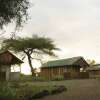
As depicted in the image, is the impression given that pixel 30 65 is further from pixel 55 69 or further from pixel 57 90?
pixel 57 90

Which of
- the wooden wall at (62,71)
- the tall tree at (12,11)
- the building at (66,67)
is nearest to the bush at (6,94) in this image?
the tall tree at (12,11)

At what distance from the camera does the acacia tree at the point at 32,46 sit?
54719 mm

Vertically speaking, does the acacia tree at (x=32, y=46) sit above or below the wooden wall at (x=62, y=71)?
above

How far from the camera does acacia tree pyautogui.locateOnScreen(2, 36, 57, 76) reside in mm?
54719

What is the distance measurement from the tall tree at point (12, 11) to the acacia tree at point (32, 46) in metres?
39.2

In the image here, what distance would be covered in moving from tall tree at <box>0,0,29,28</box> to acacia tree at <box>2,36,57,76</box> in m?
39.2

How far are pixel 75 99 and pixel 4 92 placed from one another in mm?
4054

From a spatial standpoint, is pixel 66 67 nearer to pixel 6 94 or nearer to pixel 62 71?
pixel 62 71

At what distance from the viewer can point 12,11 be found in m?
13.7

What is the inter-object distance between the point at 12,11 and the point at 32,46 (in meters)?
42.1

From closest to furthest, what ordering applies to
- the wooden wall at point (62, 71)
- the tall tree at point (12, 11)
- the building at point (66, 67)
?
the tall tree at point (12, 11), the wooden wall at point (62, 71), the building at point (66, 67)

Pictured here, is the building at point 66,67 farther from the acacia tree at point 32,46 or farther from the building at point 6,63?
the building at point 6,63

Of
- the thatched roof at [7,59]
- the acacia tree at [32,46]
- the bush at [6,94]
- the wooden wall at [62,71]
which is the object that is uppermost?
the acacia tree at [32,46]

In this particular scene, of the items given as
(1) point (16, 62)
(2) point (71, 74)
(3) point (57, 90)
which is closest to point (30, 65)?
(2) point (71, 74)
